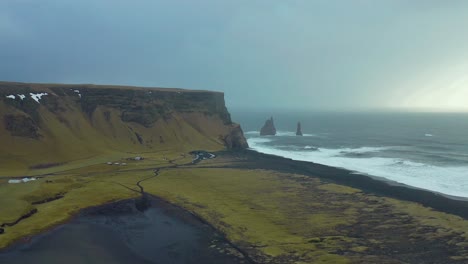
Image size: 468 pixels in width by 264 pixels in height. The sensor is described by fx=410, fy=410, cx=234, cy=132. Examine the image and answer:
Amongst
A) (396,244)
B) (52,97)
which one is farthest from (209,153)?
(396,244)

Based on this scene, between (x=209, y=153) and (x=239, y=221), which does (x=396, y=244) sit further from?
(x=209, y=153)

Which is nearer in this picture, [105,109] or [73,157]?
[73,157]

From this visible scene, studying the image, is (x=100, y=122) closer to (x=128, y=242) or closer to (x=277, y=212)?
(x=277, y=212)

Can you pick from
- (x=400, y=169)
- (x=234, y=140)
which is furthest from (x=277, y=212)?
(x=234, y=140)

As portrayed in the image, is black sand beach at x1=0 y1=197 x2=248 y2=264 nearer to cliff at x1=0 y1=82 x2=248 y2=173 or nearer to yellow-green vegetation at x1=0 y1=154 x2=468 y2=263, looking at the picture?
yellow-green vegetation at x1=0 y1=154 x2=468 y2=263

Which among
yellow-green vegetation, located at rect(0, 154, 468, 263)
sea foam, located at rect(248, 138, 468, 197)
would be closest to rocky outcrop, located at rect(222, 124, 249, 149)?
sea foam, located at rect(248, 138, 468, 197)
